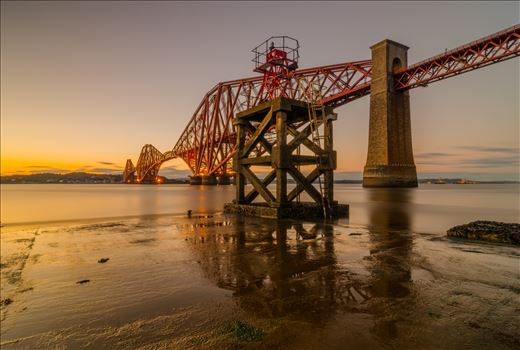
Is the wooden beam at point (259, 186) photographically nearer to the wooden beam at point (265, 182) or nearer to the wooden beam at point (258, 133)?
the wooden beam at point (265, 182)

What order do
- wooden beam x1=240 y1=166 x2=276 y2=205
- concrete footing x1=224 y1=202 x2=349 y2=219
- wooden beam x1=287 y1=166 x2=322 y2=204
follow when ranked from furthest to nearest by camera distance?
wooden beam x1=240 y1=166 x2=276 y2=205
wooden beam x1=287 y1=166 x2=322 y2=204
concrete footing x1=224 y1=202 x2=349 y2=219

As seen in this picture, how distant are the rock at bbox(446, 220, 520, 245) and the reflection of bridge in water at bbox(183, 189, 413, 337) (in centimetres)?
124

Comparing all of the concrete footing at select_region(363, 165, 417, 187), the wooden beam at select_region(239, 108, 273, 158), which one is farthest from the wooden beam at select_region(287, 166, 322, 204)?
the concrete footing at select_region(363, 165, 417, 187)

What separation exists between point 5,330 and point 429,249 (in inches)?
234

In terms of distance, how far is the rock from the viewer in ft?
19.0

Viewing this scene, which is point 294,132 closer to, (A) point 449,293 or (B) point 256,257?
(B) point 256,257

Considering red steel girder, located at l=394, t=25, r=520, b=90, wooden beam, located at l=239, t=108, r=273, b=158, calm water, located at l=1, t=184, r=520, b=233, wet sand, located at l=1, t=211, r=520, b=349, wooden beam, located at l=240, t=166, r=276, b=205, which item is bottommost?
calm water, located at l=1, t=184, r=520, b=233

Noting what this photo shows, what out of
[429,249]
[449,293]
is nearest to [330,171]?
[429,249]

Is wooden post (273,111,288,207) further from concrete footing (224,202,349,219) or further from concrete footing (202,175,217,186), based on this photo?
concrete footing (202,175,217,186)

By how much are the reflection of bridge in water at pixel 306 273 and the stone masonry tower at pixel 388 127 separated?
33.9m

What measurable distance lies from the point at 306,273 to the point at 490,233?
16.3 feet

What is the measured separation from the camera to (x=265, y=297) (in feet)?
9.48

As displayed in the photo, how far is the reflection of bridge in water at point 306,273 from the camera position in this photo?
2.62 meters

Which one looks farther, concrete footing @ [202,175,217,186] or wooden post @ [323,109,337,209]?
concrete footing @ [202,175,217,186]
